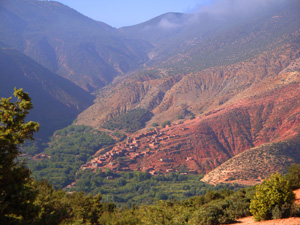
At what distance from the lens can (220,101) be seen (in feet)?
368

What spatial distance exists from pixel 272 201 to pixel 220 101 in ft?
322

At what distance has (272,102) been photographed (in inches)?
3497

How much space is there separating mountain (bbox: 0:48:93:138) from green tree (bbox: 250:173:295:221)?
412 ft

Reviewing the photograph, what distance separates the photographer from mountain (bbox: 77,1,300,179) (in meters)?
83.8

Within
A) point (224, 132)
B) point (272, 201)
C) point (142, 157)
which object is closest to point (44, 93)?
point (142, 157)

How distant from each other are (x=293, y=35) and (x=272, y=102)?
6973cm

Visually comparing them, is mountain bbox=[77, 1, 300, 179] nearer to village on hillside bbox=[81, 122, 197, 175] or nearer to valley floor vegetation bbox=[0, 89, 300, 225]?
village on hillside bbox=[81, 122, 197, 175]

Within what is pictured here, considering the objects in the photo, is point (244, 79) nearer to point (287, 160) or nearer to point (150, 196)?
point (287, 160)

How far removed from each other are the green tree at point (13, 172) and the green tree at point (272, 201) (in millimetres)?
11432

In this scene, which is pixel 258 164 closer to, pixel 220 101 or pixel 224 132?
pixel 224 132

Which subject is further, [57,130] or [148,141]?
[57,130]

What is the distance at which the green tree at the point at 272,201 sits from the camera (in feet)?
52.6

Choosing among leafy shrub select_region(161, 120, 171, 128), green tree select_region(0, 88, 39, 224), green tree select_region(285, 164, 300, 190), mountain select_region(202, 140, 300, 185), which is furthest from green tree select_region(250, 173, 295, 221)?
leafy shrub select_region(161, 120, 171, 128)

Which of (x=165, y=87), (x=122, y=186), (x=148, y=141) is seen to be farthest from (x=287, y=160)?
(x=165, y=87)
